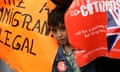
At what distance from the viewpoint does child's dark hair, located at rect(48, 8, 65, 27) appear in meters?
0.70

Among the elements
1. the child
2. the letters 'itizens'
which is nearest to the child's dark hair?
the child

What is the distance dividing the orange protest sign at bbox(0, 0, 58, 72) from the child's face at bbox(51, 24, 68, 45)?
0.02 metres

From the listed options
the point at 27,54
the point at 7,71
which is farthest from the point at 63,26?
the point at 7,71

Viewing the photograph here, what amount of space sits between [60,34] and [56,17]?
38 mm

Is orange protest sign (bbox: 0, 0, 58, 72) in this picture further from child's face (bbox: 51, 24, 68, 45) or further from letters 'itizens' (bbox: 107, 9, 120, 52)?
letters 'itizens' (bbox: 107, 9, 120, 52)

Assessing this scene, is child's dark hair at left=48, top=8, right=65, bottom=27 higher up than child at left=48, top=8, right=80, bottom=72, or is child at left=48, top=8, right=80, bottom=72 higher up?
child's dark hair at left=48, top=8, right=65, bottom=27

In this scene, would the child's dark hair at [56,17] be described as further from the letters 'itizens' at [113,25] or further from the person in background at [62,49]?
the letters 'itizens' at [113,25]

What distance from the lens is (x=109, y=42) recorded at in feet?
2.32

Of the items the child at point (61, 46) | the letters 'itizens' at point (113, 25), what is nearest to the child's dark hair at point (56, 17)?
the child at point (61, 46)

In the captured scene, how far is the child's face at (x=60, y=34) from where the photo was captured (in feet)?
2.33

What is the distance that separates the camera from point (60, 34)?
2.34 feet

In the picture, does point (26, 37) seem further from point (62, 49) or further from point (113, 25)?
point (113, 25)

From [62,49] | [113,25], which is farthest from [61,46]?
[113,25]

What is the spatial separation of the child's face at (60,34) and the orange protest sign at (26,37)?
0.02 metres
